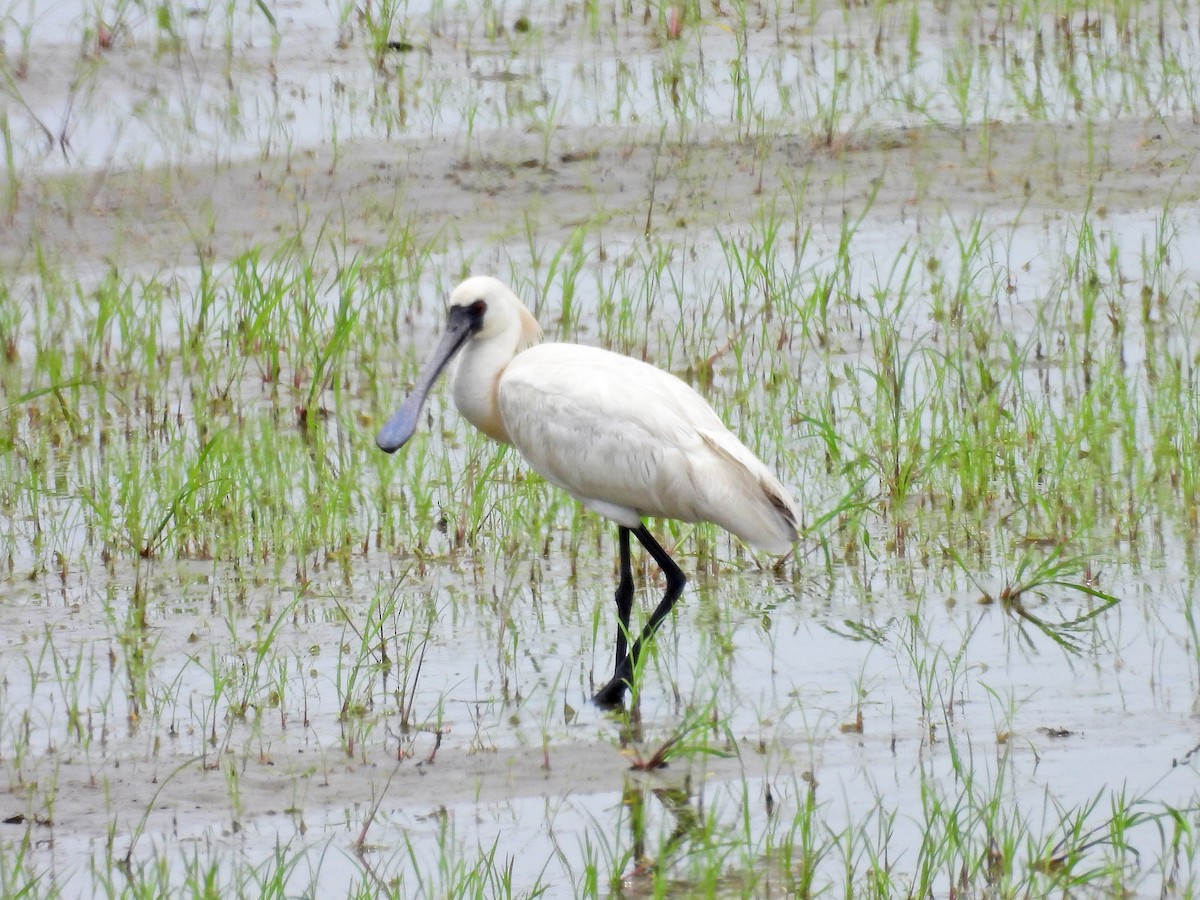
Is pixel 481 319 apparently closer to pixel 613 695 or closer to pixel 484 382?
pixel 484 382

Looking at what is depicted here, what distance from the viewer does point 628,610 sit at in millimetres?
5766

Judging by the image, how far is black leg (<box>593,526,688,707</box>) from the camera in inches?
212

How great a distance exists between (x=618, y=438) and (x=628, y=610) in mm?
455

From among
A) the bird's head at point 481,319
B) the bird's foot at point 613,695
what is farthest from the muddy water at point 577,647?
the bird's head at point 481,319

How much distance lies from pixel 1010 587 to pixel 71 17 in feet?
25.9

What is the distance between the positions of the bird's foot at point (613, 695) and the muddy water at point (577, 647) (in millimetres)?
77

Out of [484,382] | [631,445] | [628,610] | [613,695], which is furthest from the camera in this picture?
[484,382]

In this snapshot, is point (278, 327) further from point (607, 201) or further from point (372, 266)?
point (607, 201)

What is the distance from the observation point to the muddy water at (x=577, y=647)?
4645 millimetres

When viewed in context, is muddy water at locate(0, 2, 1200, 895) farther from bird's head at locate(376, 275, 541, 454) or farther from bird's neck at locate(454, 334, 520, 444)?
bird's head at locate(376, 275, 541, 454)

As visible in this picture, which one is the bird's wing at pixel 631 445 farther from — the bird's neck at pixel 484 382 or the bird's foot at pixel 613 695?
the bird's foot at pixel 613 695

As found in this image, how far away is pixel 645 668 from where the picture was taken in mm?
5605

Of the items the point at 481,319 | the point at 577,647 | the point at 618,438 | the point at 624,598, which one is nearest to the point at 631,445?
the point at 618,438

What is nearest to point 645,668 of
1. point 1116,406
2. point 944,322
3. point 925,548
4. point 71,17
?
point 925,548
